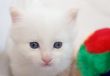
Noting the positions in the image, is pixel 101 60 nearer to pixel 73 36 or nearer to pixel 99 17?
pixel 73 36

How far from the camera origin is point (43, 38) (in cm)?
61

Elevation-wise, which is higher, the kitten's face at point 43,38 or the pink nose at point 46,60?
the kitten's face at point 43,38

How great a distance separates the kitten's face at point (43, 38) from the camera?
0.61 meters

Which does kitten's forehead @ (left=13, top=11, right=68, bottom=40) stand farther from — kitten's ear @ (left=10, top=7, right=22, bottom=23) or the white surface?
the white surface

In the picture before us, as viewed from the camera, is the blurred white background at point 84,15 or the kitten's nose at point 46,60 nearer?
the kitten's nose at point 46,60

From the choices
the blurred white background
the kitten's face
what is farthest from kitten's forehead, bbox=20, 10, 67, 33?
the blurred white background

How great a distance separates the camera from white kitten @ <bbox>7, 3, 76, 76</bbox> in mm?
610

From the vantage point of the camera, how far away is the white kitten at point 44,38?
24.0 inches

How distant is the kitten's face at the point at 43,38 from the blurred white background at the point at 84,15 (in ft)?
0.49

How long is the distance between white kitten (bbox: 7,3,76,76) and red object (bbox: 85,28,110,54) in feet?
0.24

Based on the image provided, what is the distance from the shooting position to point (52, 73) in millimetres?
681

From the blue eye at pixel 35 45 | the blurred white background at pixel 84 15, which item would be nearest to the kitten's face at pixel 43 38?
the blue eye at pixel 35 45

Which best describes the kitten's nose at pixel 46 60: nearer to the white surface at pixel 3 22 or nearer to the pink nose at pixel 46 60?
the pink nose at pixel 46 60

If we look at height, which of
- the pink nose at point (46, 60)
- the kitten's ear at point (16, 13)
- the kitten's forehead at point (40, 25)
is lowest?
the pink nose at point (46, 60)
